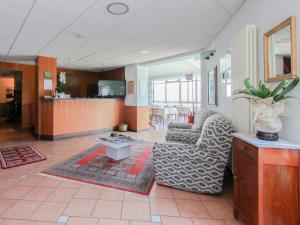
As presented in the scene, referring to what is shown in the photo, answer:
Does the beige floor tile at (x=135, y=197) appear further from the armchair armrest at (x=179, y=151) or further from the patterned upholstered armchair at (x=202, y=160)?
the armchair armrest at (x=179, y=151)

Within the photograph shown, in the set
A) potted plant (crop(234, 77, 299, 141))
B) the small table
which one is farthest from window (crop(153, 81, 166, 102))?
potted plant (crop(234, 77, 299, 141))

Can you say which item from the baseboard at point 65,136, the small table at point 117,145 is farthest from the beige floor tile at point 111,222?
the baseboard at point 65,136

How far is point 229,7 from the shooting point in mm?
2484

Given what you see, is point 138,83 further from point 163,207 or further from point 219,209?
point 219,209

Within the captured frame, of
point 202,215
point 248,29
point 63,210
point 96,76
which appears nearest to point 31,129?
point 96,76

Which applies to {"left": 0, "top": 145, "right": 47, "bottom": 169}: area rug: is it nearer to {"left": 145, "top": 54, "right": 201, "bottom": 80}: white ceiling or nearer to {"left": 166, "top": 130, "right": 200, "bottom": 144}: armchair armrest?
{"left": 166, "top": 130, "right": 200, "bottom": 144}: armchair armrest

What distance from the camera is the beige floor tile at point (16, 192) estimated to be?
211cm

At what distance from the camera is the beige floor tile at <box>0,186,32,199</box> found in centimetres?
211

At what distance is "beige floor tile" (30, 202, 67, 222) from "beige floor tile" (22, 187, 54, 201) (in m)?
0.17

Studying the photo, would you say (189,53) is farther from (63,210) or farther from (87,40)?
(63,210)

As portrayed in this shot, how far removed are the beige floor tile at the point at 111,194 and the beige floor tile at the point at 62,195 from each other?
362 millimetres

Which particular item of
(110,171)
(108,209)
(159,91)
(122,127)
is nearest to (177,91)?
(159,91)

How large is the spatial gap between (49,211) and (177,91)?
10254mm

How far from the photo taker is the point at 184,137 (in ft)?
10.5
